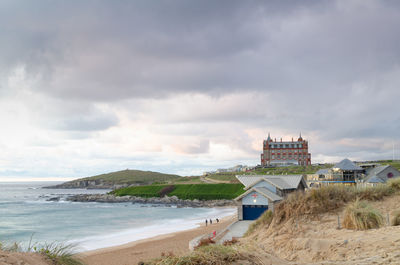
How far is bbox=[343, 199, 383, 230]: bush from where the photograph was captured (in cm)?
1292

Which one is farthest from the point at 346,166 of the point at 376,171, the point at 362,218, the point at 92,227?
the point at 92,227

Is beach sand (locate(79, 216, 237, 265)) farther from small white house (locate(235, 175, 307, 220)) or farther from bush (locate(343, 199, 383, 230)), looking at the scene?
bush (locate(343, 199, 383, 230))

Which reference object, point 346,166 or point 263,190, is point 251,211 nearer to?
point 263,190

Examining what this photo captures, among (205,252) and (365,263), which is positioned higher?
(205,252)

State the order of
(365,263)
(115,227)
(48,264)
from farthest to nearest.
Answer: (115,227)
(365,263)
(48,264)

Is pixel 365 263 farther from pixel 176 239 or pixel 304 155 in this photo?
pixel 304 155

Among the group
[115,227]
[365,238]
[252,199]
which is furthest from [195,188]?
[365,238]

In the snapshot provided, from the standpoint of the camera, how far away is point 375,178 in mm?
37844

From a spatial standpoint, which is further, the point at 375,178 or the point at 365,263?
the point at 375,178

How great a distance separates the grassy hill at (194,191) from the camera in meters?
82.0

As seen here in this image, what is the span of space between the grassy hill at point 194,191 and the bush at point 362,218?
66.4 m

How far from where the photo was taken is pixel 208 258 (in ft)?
21.6

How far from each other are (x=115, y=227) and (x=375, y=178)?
36212mm

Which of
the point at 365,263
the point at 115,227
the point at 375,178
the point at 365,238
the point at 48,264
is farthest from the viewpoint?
the point at 115,227
